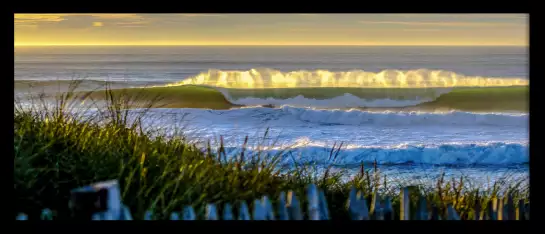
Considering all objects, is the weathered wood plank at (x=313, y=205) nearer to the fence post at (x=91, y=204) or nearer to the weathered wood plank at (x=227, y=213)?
the weathered wood plank at (x=227, y=213)

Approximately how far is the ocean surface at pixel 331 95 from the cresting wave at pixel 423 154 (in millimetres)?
11

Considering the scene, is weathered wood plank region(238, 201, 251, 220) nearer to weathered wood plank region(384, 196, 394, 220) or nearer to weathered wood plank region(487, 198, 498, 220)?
weathered wood plank region(384, 196, 394, 220)

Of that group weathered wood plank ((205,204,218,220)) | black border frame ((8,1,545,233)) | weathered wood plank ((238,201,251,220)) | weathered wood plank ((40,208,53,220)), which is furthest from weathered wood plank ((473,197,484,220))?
weathered wood plank ((40,208,53,220))

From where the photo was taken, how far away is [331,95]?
5.96 m

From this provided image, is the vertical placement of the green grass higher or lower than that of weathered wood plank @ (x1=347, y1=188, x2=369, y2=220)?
higher

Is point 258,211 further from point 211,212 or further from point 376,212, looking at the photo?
point 376,212

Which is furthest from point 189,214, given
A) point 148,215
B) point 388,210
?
point 388,210

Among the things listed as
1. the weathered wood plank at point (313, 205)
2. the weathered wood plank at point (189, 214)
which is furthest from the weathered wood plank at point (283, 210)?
the weathered wood plank at point (189, 214)

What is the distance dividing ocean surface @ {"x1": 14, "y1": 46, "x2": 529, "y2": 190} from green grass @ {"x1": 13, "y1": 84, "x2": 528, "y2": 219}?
0.20 meters

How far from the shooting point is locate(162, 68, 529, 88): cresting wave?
18.6 ft

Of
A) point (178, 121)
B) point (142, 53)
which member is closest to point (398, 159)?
point (178, 121)
